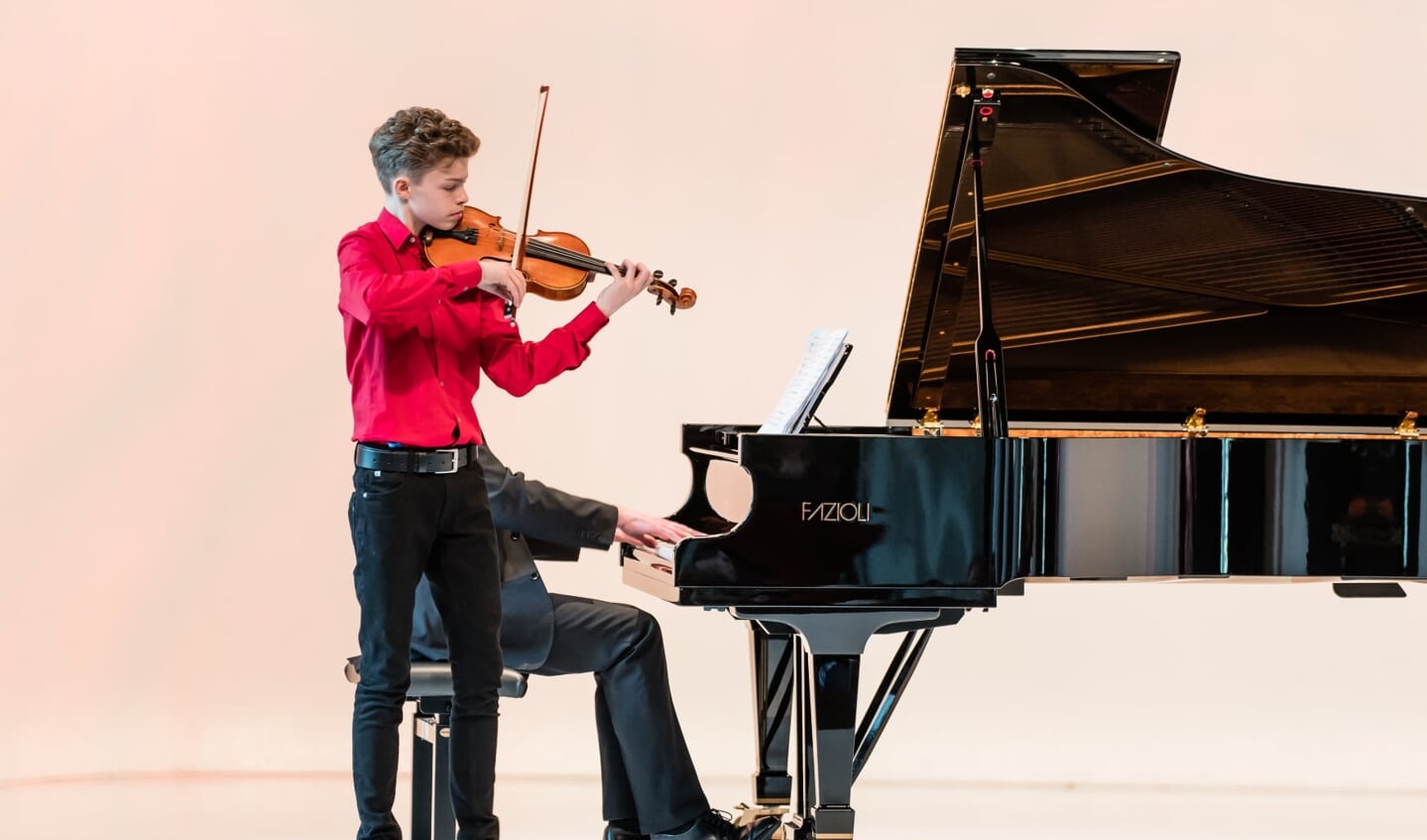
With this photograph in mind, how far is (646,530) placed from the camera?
329 centimetres

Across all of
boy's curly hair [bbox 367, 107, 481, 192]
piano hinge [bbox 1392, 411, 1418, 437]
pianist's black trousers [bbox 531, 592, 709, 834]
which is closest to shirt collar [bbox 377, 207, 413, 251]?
boy's curly hair [bbox 367, 107, 481, 192]

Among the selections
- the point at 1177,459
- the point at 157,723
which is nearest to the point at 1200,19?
the point at 1177,459

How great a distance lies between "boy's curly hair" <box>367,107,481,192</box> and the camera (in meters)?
2.74

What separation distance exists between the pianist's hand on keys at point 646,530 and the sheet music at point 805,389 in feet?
1.12

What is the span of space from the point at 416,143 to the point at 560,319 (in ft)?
7.78

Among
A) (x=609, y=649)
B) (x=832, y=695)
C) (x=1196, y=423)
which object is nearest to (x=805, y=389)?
(x=832, y=695)

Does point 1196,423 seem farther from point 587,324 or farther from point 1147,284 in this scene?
point 587,324

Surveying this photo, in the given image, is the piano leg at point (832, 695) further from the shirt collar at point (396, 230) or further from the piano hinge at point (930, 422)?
the shirt collar at point (396, 230)

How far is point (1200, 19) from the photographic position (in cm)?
504

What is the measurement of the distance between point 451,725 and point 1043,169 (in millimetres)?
1626

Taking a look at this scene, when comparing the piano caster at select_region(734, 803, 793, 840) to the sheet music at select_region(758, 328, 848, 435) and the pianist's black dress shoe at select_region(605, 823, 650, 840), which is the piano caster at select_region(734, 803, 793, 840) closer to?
the pianist's black dress shoe at select_region(605, 823, 650, 840)

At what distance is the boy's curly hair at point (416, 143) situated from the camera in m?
2.74

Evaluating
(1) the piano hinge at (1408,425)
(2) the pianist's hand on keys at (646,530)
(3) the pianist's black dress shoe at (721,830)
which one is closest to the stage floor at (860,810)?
(3) the pianist's black dress shoe at (721,830)

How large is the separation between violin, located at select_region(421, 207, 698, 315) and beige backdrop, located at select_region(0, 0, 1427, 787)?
2.01 metres
